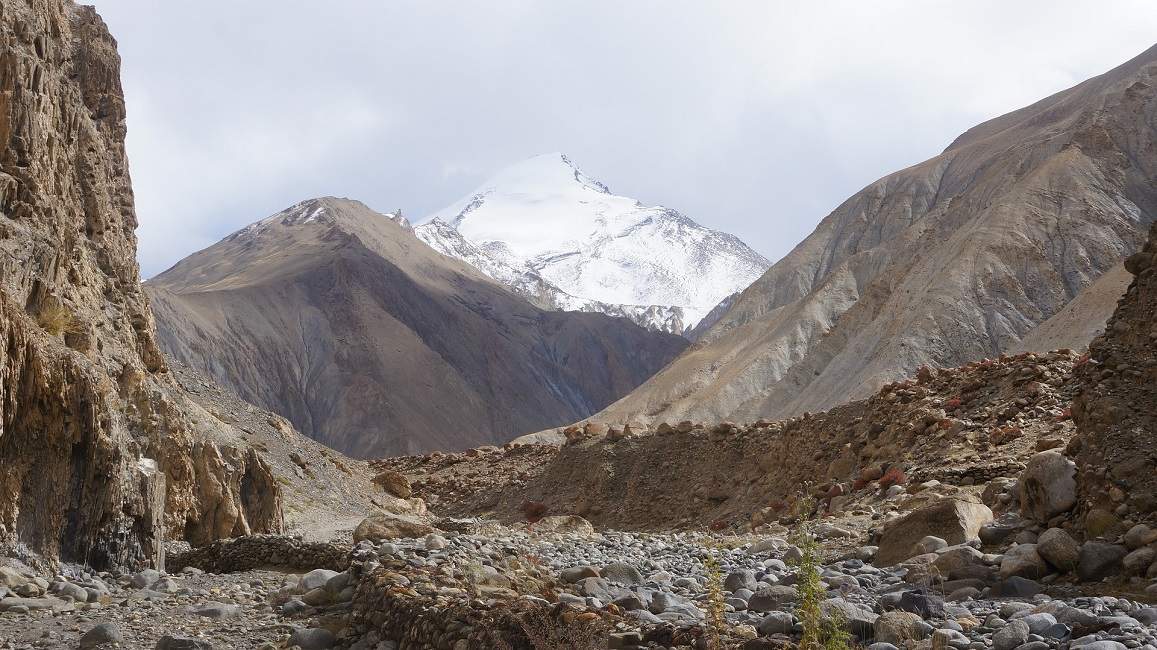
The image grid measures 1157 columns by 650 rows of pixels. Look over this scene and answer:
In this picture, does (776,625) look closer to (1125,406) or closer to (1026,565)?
(1026,565)

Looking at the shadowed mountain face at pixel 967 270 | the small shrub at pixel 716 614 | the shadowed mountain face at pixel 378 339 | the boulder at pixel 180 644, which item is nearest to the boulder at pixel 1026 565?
the small shrub at pixel 716 614

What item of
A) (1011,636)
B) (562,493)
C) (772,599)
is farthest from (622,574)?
(562,493)

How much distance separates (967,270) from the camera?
58.2 meters

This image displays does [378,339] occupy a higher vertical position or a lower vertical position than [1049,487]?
higher

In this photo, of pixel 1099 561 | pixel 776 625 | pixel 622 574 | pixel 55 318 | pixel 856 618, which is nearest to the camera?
pixel 856 618

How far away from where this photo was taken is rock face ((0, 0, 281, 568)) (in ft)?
41.8

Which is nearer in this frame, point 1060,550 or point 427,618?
point 427,618

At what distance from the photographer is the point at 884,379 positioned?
52.0 metres

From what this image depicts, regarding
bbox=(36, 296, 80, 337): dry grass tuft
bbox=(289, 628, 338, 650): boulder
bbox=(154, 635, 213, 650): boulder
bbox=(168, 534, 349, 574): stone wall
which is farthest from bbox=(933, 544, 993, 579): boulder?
bbox=(36, 296, 80, 337): dry grass tuft

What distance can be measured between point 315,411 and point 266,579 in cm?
9870

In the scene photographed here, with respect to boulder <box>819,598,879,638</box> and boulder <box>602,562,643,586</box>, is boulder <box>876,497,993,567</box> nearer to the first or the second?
boulder <box>602,562,643,586</box>

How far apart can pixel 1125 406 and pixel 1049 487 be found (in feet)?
3.61

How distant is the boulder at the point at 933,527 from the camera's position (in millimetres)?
11461

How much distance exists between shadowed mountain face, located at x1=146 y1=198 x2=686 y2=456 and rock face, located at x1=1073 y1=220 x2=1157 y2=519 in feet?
293
